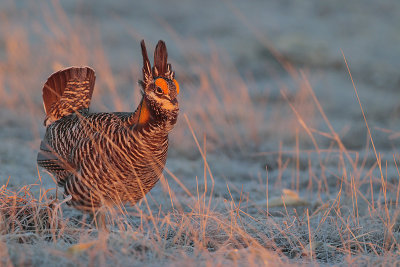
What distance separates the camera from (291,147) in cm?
576

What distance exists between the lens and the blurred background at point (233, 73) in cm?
546

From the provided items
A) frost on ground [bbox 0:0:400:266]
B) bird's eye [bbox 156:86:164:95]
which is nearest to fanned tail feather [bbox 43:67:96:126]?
frost on ground [bbox 0:0:400:266]

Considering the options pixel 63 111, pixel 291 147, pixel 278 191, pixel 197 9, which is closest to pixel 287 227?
pixel 278 191

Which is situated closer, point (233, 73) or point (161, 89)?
point (161, 89)

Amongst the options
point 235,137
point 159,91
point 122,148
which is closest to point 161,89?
point 159,91

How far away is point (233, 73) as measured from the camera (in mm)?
8336

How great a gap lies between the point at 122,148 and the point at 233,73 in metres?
5.33

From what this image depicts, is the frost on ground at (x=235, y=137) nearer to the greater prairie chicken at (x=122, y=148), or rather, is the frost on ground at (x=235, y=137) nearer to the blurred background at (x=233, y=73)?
the blurred background at (x=233, y=73)

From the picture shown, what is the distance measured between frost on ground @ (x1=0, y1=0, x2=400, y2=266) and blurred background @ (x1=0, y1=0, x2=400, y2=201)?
0.03 m

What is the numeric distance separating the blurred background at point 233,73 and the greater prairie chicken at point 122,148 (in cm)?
92

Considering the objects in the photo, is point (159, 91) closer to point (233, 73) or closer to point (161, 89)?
point (161, 89)

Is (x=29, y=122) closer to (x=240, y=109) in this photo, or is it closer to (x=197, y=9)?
(x=240, y=109)

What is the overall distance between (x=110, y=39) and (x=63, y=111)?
21.3 feet

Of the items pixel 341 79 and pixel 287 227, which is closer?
pixel 287 227
